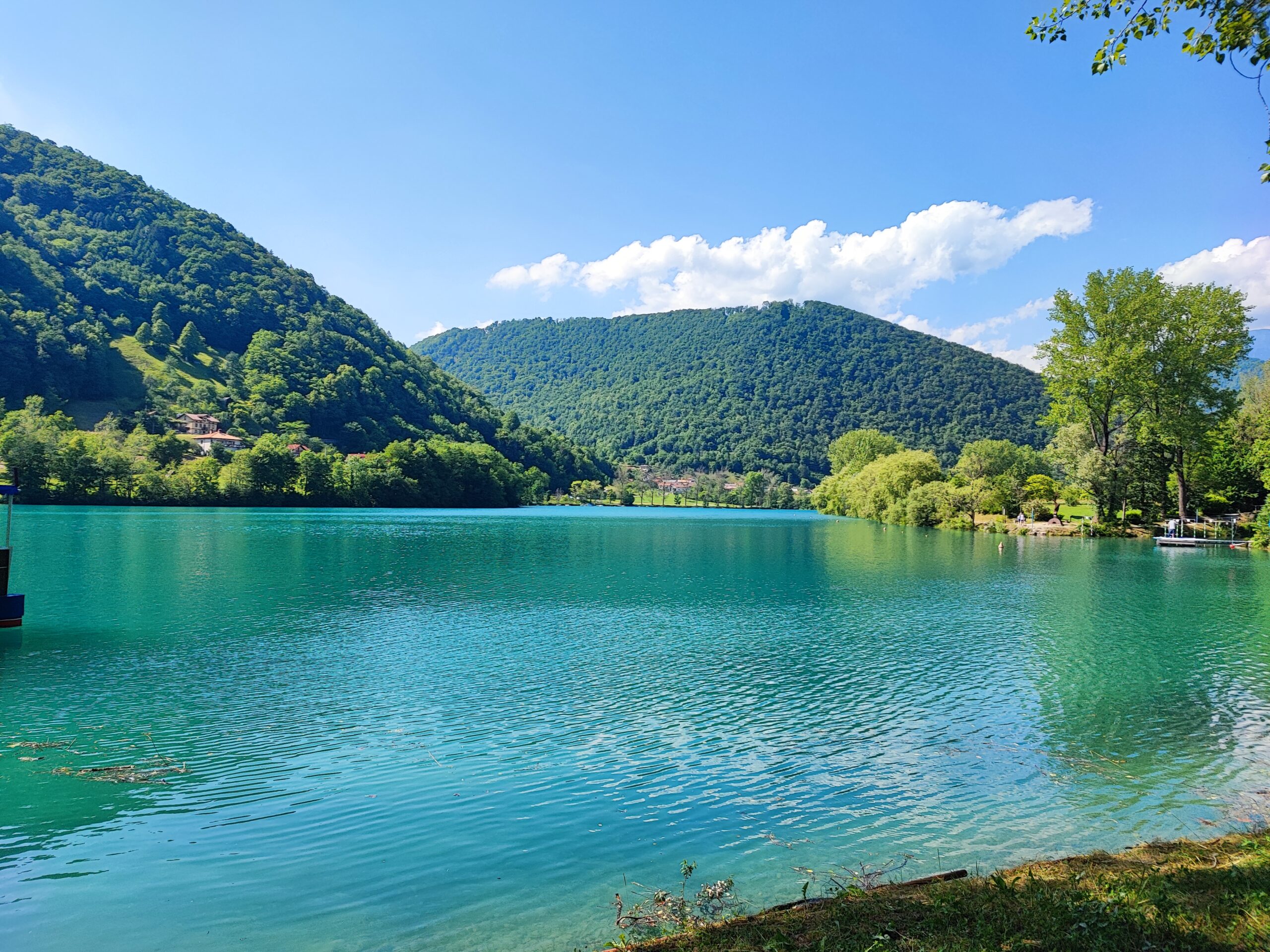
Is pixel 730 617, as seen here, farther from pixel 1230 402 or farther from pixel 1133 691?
pixel 1230 402

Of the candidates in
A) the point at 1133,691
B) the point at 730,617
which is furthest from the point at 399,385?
the point at 1133,691

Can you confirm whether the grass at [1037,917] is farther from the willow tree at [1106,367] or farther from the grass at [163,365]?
the grass at [163,365]

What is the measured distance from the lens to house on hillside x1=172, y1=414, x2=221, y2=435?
112688 millimetres

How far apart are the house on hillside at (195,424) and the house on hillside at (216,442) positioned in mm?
1033

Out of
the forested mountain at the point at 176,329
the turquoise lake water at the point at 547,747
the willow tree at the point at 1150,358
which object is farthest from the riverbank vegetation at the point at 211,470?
the willow tree at the point at 1150,358

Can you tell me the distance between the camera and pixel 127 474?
91.1 m

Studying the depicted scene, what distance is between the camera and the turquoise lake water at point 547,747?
720cm

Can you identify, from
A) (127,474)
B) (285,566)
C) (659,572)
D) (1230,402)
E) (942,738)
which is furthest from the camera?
(127,474)

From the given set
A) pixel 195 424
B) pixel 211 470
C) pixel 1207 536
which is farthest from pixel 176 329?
pixel 1207 536

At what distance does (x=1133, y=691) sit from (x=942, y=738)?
20.4 ft

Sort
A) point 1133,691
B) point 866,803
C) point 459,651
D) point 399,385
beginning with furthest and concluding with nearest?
point 399,385, point 459,651, point 1133,691, point 866,803

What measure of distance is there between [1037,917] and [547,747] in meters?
7.57

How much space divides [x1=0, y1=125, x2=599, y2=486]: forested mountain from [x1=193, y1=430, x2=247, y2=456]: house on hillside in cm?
609

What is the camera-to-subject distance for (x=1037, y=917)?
5.44 metres
